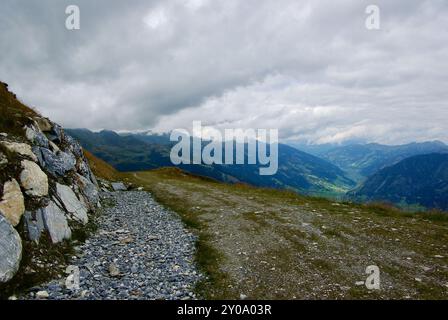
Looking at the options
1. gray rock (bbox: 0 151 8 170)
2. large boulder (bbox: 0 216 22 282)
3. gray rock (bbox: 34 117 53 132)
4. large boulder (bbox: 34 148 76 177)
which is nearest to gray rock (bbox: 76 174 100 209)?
large boulder (bbox: 34 148 76 177)

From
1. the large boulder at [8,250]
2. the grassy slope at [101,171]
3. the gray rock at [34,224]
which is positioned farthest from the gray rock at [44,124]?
the grassy slope at [101,171]

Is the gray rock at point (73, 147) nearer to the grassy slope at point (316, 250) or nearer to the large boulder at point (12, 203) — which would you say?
the grassy slope at point (316, 250)

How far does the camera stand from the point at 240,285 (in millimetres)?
14062

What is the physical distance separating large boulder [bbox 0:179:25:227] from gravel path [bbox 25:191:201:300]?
143 inches

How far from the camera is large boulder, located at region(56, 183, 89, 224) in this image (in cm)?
2146

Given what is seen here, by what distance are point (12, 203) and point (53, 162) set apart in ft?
30.5

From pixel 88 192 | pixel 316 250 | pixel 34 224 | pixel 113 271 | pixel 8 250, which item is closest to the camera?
pixel 8 250

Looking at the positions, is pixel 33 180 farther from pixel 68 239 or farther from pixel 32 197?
pixel 68 239

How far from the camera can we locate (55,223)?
1800 cm

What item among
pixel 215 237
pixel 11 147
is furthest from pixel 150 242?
pixel 11 147

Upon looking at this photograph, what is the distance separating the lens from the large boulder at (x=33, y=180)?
1814cm

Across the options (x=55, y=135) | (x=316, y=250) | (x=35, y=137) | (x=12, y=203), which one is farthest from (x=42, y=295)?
(x=55, y=135)

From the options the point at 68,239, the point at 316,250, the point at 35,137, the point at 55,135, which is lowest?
the point at 316,250

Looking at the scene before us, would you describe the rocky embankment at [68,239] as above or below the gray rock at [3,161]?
below
